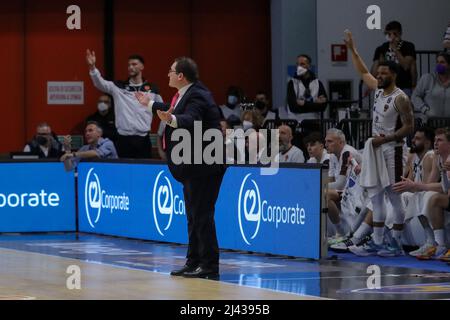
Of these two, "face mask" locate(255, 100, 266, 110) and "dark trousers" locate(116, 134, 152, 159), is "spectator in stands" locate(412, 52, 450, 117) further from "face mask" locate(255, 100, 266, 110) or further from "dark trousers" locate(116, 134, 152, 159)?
"dark trousers" locate(116, 134, 152, 159)

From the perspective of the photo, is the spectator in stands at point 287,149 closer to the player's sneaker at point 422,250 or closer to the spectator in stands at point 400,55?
the spectator in stands at point 400,55

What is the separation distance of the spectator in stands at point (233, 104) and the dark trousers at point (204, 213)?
9.19 m

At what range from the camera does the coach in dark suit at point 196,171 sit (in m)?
12.3

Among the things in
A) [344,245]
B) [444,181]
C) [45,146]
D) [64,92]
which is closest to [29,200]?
[45,146]

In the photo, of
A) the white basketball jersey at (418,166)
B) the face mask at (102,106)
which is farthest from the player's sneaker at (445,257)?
the face mask at (102,106)

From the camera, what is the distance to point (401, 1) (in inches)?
878

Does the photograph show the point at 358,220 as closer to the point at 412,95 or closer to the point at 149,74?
the point at 412,95

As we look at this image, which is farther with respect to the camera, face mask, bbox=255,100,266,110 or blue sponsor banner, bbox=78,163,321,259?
face mask, bbox=255,100,266,110

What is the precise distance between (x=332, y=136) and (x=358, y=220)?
123 cm

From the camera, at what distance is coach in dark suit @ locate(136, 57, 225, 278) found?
12.3 m

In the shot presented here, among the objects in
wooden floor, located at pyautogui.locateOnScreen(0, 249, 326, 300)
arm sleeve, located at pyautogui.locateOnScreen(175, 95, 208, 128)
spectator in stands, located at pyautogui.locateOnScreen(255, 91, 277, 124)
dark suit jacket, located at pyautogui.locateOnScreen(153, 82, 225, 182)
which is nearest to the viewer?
wooden floor, located at pyautogui.locateOnScreen(0, 249, 326, 300)

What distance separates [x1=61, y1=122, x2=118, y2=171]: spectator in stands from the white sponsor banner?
4259 millimetres

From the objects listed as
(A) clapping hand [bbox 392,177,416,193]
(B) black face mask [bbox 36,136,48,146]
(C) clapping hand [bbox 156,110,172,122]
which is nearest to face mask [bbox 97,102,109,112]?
(B) black face mask [bbox 36,136,48,146]

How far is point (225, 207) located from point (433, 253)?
289 cm
